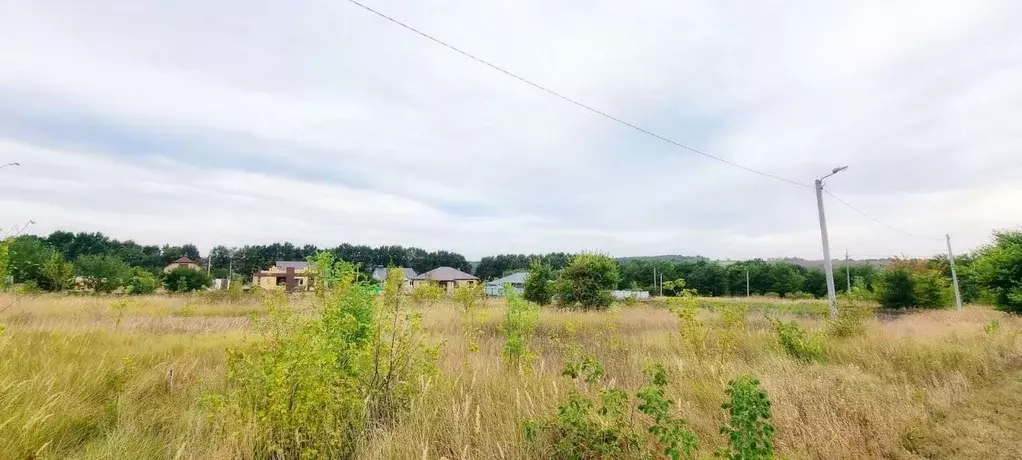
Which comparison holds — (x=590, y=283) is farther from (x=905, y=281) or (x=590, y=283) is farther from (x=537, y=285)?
(x=905, y=281)

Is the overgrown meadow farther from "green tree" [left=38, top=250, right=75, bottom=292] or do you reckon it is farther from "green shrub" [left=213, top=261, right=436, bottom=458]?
"green tree" [left=38, top=250, right=75, bottom=292]

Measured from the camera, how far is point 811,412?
4.29 meters

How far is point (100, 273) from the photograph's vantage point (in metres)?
28.6

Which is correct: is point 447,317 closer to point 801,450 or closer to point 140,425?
point 140,425

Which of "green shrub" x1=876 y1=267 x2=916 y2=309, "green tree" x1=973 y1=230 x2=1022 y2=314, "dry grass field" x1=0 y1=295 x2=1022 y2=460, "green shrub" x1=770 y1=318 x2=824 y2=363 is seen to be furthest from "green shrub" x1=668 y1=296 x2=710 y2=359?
"green shrub" x1=876 y1=267 x2=916 y2=309

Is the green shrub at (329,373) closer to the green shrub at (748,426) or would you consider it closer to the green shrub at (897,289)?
the green shrub at (748,426)

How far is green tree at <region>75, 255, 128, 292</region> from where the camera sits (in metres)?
27.8

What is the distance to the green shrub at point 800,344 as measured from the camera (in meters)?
8.03

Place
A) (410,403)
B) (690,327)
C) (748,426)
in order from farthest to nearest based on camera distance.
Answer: (690,327) < (410,403) < (748,426)

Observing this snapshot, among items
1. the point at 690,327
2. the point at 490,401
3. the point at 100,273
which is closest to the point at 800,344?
the point at 690,327

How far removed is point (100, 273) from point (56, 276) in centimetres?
382

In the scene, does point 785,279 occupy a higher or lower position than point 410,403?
higher

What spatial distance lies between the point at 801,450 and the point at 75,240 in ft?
371

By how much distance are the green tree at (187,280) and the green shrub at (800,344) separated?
4098 cm
